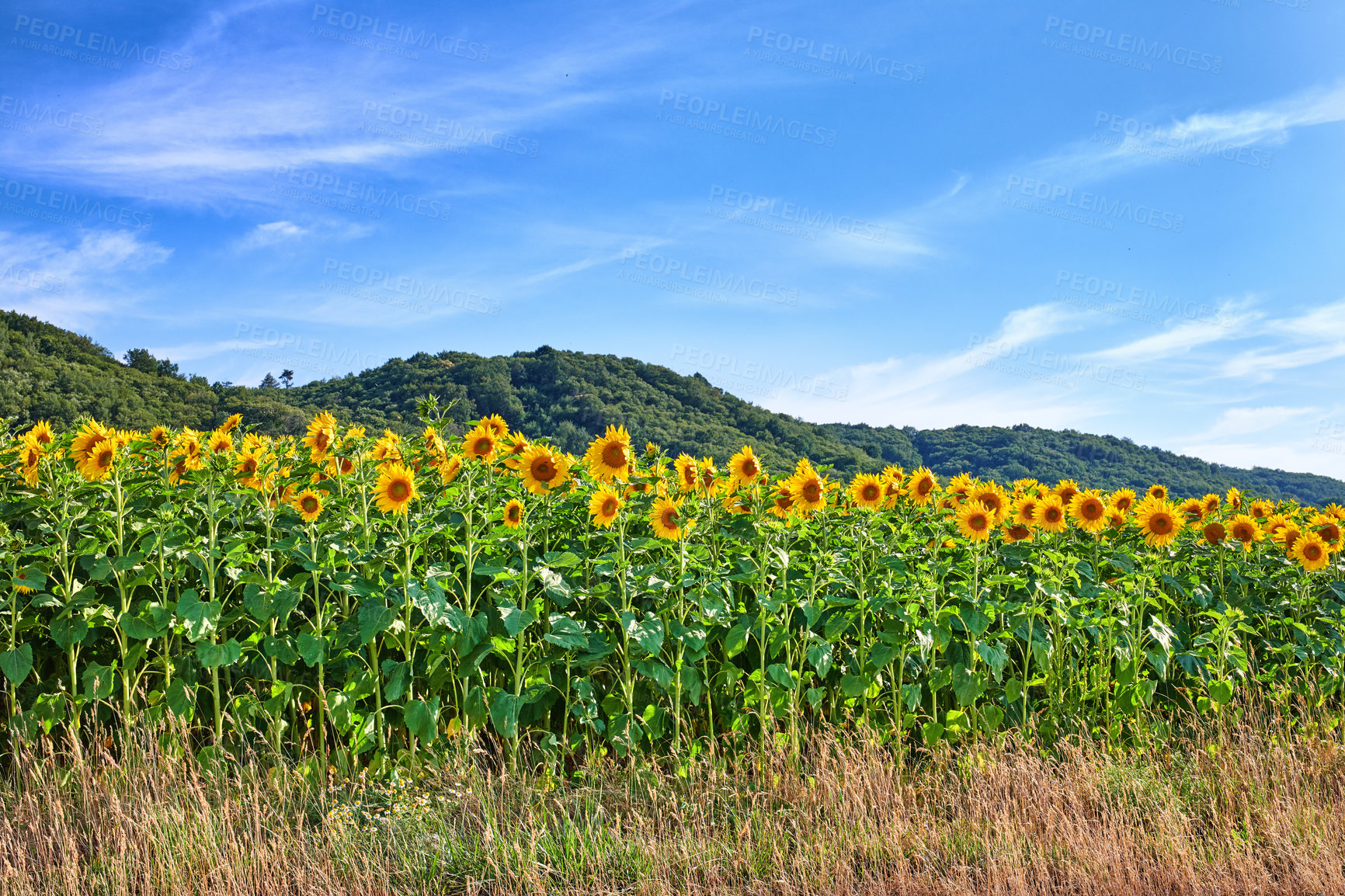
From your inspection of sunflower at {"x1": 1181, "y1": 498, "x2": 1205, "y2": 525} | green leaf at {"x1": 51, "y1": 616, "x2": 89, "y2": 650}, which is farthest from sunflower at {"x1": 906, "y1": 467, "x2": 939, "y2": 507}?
green leaf at {"x1": 51, "y1": 616, "x2": 89, "y2": 650}

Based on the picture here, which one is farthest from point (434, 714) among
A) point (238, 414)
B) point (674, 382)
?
point (674, 382)

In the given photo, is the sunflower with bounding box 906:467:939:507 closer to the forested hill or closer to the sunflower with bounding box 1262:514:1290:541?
A: the sunflower with bounding box 1262:514:1290:541

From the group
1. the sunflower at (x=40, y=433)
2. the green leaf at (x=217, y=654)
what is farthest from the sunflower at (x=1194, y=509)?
the sunflower at (x=40, y=433)

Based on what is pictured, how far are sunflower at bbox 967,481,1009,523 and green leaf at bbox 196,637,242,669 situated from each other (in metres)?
4.37

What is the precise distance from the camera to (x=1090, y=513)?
5.42 meters

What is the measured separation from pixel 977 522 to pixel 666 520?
1.98m

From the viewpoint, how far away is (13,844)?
3.49m

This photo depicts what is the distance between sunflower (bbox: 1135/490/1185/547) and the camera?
219 inches

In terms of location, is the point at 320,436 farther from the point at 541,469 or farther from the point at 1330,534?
the point at 1330,534

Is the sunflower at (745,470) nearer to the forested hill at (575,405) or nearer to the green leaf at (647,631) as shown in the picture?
the green leaf at (647,631)

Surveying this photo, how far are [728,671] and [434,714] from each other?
4.88 feet

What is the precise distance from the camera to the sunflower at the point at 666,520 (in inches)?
170

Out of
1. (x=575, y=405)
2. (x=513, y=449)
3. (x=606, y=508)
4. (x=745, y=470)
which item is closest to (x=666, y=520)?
(x=606, y=508)

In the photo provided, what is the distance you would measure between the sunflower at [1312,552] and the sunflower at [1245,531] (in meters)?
0.25
